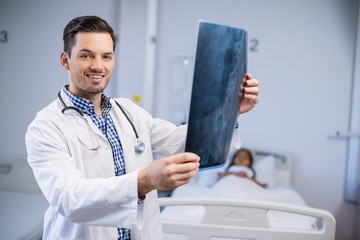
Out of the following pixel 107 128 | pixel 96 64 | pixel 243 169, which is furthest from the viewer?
pixel 243 169

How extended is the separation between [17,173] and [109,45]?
4.09 ft

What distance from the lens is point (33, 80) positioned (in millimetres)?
1785

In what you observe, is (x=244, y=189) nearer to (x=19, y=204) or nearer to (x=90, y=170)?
(x=19, y=204)

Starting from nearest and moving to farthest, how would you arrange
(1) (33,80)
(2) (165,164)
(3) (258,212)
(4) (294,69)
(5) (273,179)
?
1. (2) (165,164)
2. (3) (258,212)
3. (1) (33,80)
4. (5) (273,179)
5. (4) (294,69)

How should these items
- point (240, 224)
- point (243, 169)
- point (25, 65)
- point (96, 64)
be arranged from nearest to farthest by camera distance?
1. point (96, 64)
2. point (240, 224)
3. point (25, 65)
4. point (243, 169)

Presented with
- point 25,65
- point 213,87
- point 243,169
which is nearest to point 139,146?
point 213,87

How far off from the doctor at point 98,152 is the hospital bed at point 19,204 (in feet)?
2.49

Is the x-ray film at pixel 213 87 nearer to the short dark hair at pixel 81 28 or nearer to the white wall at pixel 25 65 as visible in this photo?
the short dark hair at pixel 81 28

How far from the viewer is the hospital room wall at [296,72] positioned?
2822 mm

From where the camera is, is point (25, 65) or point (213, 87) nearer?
point (213, 87)

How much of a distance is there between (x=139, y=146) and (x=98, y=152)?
14 centimetres

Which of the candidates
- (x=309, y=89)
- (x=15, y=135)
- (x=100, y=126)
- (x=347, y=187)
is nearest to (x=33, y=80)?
(x=15, y=135)

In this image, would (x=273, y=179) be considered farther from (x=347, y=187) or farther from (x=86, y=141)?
(x=86, y=141)

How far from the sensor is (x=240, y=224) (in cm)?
143
